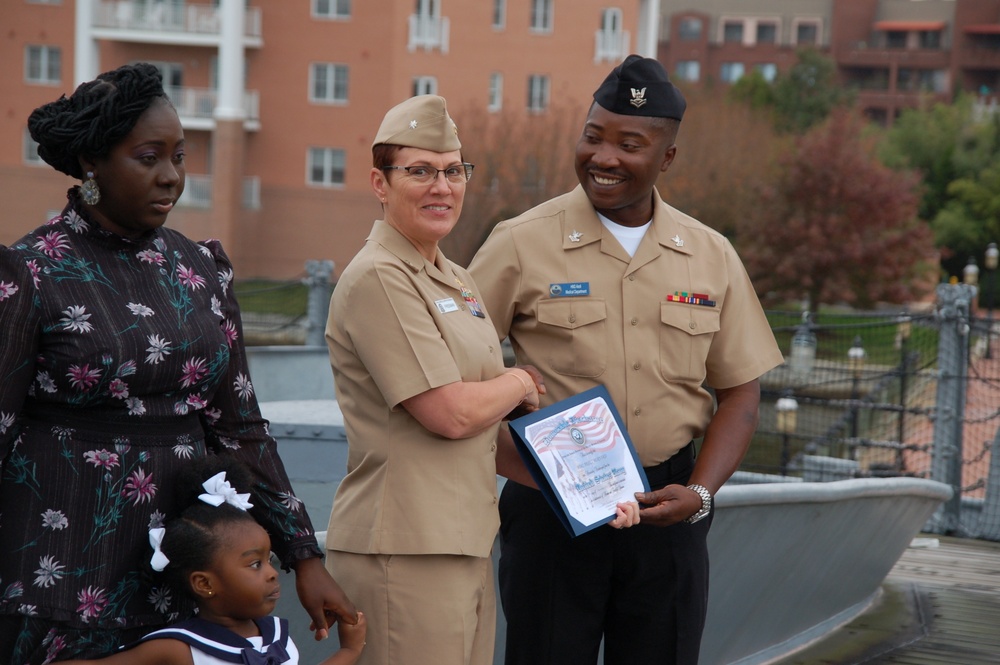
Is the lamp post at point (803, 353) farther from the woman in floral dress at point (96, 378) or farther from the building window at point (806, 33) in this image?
the building window at point (806, 33)

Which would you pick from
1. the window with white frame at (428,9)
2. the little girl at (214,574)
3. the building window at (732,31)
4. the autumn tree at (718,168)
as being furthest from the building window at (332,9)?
the building window at (732,31)

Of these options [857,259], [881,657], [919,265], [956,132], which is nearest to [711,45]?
[956,132]

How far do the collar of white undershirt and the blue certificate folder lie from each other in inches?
18.2

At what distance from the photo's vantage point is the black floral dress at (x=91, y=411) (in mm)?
2467

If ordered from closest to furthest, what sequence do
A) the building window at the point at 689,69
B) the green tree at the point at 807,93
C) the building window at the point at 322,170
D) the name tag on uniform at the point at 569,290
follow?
1. the name tag on uniform at the point at 569,290
2. the building window at the point at 322,170
3. the green tree at the point at 807,93
4. the building window at the point at 689,69

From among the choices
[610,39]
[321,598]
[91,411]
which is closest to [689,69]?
[610,39]

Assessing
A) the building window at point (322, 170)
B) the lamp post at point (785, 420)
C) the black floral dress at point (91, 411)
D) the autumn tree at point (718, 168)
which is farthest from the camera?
the building window at point (322, 170)

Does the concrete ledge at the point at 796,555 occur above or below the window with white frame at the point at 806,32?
below

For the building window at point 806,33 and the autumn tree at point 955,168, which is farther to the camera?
the building window at point 806,33

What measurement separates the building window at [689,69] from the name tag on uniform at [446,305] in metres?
77.1

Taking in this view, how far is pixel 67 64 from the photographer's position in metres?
41.5

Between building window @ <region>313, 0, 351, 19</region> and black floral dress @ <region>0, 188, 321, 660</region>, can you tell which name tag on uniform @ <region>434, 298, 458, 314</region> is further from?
building window @ <region>313, 0, 351, 19</region>

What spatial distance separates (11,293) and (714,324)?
1.87 m

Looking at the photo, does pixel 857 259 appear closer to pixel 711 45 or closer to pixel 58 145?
pixel 58 145
